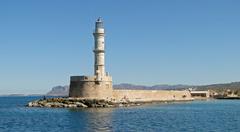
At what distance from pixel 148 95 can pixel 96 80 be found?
17.0 m

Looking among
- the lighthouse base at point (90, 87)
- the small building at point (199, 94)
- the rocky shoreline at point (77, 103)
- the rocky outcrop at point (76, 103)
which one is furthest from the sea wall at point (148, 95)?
the small building at point (199, 94)

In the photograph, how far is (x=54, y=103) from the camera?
55.1 metres

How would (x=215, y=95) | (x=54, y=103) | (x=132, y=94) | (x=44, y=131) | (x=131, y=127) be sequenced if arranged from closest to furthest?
(x=44, y=131) → (x=131, y=127) → (x=54, y=103) → (x=132, y=94) → (x=215, y=95)

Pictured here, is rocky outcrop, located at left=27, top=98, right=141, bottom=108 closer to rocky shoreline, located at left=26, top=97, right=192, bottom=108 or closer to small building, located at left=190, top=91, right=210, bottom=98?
rocky shoreline, located at left=26, top=97, right=192, bottom=108

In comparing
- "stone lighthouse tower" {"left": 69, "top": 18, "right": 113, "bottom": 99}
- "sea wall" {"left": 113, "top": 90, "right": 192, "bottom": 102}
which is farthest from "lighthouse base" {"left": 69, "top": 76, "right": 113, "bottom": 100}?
"sea wall" {"left": 113, "top": 90, "right": 192, "bottom": 102}

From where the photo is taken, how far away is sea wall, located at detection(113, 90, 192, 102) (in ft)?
201

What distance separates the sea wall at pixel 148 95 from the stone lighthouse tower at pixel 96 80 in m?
3.73

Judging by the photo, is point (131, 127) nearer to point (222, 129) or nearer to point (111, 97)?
point (222, 129)

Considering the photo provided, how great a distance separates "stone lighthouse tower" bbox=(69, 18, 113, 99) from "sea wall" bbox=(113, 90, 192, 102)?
373cm

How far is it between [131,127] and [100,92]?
931 inches

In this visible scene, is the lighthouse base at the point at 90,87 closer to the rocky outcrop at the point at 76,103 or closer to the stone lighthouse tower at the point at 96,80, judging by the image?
the stone lighthouse tower at the point at 96,80

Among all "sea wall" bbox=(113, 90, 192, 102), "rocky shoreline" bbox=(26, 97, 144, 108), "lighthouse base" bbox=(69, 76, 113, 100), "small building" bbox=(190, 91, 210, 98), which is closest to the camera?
"rocky shoreline" bbox=(26, 97, 144, 108)

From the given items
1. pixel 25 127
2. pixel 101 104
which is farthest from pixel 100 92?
pixel 25 127

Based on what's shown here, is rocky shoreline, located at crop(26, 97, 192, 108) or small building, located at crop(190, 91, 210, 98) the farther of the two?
small building, located at crop(190, 91, 210, 98)
